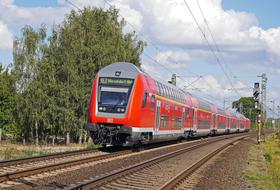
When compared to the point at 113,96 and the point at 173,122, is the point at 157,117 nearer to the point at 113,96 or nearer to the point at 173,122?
the point at 113,96

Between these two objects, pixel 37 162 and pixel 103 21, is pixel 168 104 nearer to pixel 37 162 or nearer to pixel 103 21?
pixel 37 162

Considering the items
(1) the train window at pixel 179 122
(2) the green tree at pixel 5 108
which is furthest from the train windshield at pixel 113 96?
(2) the green tree at pixel 5 108

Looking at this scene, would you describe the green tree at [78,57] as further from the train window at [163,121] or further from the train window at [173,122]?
the train window at [163,121]

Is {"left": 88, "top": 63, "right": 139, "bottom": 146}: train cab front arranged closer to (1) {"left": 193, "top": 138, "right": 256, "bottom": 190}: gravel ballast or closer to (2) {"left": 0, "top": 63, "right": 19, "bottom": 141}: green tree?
(1) {"left": 193, "top": 138, "right": 256, "bottom": 190}: gravel ballast

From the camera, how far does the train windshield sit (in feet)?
68.5

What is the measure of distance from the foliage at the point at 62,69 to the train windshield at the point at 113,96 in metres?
17.2

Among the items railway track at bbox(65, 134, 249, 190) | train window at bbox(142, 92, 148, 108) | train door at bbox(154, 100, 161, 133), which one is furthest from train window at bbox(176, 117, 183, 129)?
railway track at bbox(65, 134, 249, 190)

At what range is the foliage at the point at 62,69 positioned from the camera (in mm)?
38562

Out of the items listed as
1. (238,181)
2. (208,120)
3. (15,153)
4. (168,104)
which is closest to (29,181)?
(238,181)

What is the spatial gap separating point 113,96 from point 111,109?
62 centimetres

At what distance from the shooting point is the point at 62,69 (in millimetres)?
39031

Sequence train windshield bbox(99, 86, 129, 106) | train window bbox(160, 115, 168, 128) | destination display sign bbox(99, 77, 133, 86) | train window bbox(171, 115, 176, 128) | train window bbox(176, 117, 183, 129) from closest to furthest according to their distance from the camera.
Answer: train windshield bbox(99, 86, 129, 106), destination display sign bbox(99, 77, 133, 86), train window bbox(160, 115, 168, 128), train window bbox(171, 115, 176, 128), train window bbox(176, 117, 183, 129)

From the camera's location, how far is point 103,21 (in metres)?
42.3

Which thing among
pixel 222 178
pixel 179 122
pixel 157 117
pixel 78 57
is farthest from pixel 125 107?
pixel 78 57
